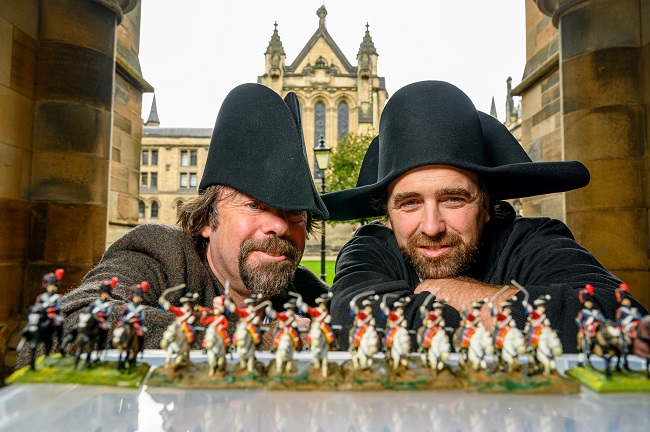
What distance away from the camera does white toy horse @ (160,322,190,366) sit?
3.91 feet

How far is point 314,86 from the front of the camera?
150 ft

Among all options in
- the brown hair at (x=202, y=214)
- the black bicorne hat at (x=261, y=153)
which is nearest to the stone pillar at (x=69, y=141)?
the brown hair at (x=202, y=214)

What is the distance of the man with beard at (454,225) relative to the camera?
1749 millimetres

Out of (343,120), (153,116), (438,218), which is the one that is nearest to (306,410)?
(438,218)

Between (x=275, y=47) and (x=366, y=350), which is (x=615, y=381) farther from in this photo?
(x=275, y=47)

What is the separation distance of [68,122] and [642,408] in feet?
15.0

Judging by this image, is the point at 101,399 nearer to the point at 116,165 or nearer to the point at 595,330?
the point at 595,330

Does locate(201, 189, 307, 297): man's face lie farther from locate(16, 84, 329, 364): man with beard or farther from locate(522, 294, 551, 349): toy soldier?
locate(522, 294, 551, 349): toy soldier

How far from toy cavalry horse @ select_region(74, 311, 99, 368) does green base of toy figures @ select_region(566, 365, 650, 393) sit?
135 centimetres

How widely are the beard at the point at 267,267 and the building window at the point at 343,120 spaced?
43441mm

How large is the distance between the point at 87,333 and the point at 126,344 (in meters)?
0.11

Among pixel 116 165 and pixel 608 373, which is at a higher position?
pixel 116 165

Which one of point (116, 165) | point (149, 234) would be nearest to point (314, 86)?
point (116, 165)

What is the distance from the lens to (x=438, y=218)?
6.26 ft
